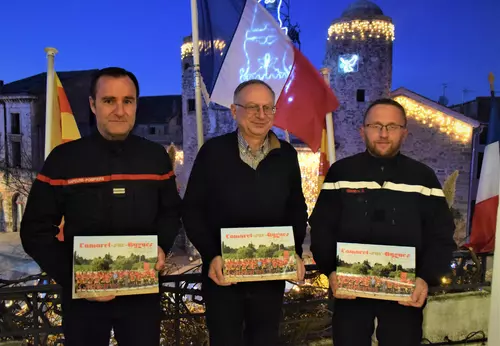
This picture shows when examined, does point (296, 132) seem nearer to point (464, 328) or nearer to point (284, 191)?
point (284, 191)

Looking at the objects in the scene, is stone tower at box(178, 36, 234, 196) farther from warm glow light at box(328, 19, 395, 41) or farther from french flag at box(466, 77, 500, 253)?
french flag at box(466, 77, 500, 253)

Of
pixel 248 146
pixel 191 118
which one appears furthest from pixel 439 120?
pixel 248 146

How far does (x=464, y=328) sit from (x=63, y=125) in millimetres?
5939

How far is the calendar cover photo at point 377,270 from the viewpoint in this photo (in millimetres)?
2846

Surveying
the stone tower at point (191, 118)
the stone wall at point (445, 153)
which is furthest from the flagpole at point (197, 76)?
the stone wall at point (445, 153)

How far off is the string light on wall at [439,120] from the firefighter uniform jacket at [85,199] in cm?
1946

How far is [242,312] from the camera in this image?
2979 millimetres

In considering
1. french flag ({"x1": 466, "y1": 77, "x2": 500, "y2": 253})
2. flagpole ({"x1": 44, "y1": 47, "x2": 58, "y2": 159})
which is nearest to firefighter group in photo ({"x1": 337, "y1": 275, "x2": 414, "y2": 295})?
french flag ({"x1": 466, "y1": 77, "x2": 500, "y2": 253})

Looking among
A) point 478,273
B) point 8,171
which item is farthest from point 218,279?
point 8,171

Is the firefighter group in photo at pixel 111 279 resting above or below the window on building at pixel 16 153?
below

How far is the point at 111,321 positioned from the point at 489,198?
17.7 feet

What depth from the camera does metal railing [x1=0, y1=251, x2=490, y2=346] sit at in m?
3.63

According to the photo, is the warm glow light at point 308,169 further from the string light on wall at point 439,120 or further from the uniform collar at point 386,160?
the uniform collar at point 386,160

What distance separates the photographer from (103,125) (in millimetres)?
2758
